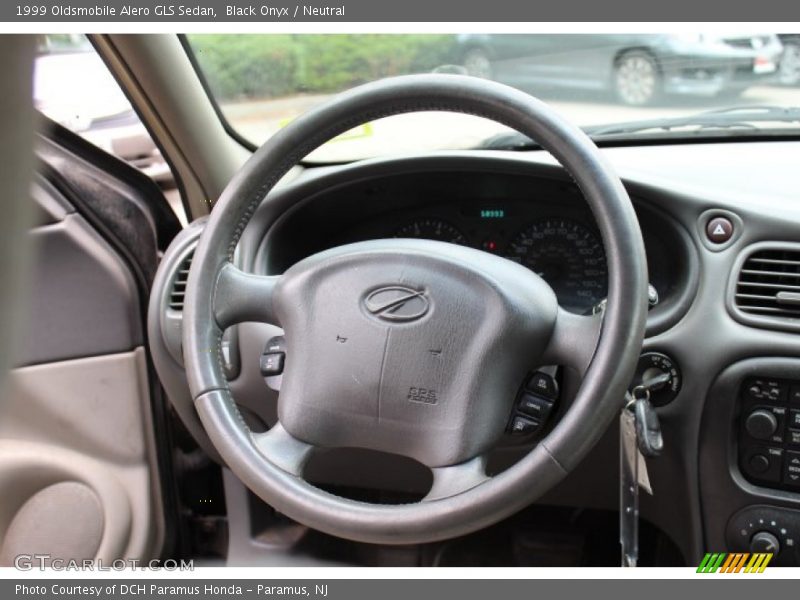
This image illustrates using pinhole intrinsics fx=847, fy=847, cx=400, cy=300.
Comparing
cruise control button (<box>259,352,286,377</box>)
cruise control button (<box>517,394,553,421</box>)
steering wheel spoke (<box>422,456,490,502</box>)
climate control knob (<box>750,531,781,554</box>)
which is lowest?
climate control knob (<box>750,531,781,554</box>)

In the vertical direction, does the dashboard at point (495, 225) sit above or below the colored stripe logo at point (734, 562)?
above

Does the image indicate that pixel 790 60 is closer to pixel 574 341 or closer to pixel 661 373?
pixel 661 373

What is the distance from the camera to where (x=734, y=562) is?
5.27ft

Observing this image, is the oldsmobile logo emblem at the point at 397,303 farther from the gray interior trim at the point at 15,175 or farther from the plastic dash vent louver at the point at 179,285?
the gray interior trim at the point at 15,175

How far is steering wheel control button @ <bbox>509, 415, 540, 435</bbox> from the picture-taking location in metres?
1.24

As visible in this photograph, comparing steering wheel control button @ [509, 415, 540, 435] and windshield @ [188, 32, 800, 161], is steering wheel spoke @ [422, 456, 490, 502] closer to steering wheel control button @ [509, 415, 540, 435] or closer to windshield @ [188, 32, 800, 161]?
steering wheel control button @ [509, 415, 540, 435]

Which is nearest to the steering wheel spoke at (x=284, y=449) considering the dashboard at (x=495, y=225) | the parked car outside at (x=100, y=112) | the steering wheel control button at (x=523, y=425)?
the steering wheel control button at (x=523, y=425)

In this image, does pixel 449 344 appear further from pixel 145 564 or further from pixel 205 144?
pixel 145 564

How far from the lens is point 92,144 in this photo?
1844 millimetres

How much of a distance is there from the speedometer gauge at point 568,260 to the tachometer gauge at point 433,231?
0.49ft

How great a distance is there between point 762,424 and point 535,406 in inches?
19.9

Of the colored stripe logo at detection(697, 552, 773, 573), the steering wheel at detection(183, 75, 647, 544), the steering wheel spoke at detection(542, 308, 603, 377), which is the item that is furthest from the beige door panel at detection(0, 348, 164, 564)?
the colored stripe logo at detection(697, 552, 773, 573)

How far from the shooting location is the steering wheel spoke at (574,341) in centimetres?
116

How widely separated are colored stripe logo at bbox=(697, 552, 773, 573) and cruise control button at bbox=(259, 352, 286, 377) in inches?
34.5
